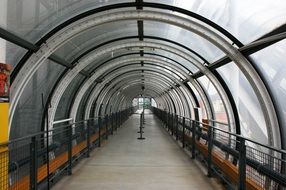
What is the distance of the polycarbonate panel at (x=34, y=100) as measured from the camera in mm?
6576

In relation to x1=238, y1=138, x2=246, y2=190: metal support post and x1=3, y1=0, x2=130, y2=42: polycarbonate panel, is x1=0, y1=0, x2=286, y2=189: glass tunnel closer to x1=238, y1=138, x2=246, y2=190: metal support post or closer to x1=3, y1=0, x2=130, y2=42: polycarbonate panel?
x1=3, y1=0, x2=130, y2=42: polycarbonate panel

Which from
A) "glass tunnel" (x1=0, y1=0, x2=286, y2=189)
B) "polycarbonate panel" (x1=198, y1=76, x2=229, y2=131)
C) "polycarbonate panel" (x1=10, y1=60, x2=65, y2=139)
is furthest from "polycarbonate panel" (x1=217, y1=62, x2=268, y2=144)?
"polycarbonate panel" (x1=10, y1=60, x2=65, y2=139)

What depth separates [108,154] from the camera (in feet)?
Result: 31.4

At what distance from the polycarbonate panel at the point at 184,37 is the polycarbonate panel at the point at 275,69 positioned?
1552 millimetres

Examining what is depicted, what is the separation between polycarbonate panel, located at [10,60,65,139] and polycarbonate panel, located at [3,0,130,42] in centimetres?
154

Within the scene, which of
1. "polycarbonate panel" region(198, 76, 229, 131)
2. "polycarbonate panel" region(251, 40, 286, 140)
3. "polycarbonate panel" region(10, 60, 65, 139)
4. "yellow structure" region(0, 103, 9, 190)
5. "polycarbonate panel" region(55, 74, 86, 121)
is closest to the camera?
"yellow structure" region(0, 103, 9, 190)

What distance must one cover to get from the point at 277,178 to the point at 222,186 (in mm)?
2237

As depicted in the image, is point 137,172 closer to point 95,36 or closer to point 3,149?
point 95,36

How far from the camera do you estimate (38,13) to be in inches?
209

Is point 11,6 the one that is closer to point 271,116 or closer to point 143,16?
point 143,16

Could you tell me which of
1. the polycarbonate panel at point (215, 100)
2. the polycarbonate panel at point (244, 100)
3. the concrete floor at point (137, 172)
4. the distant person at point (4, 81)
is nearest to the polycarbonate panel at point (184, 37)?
the polycarbonate panel at point (244, 100)

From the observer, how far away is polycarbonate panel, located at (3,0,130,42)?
15.6ft

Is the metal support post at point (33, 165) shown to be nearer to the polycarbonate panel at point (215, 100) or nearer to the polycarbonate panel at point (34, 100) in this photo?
the polycarbonate panel at point (34, 100)

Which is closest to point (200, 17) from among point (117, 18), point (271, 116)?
point (117, 18)
